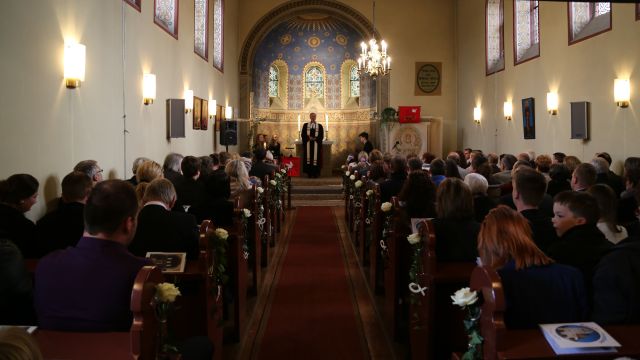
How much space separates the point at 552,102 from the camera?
1133 centimetres

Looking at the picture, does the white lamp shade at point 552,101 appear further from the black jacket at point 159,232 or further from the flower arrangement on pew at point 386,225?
the black jacket at point 159,232

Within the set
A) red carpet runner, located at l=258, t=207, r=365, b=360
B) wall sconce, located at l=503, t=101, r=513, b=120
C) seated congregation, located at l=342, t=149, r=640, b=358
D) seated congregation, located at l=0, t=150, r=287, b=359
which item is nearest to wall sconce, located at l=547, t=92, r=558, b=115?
wall sconce, located at l=503, t=101, r=513, b=120

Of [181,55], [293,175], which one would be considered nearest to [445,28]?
[293,175]

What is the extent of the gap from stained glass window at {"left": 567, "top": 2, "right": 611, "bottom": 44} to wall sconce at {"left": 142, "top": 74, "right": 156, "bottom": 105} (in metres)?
7.30

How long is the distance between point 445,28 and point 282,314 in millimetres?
14460

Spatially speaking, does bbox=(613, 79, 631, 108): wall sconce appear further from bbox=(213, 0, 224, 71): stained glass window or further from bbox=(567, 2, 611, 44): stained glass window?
bbox=(213, 0, 224, 71): stained glass window

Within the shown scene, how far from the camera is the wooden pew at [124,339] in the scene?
2.03 meters

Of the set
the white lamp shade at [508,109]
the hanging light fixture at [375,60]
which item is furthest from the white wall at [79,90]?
the white lamp shade at [508,109]

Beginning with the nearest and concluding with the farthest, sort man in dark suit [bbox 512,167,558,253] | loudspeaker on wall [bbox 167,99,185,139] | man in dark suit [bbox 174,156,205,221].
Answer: man in dark suit [bbox 512,167,558,253] → man in dark suit [bbox 174,156,205,221] → loudspeaker on wall [bbox 167,99,185,139]

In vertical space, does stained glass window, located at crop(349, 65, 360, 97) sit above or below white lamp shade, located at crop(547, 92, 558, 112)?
above

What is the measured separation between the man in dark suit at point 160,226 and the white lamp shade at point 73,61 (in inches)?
121

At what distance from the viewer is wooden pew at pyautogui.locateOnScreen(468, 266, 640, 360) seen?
6.96 feet

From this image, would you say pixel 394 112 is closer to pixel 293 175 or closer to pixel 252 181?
pixel 293 175

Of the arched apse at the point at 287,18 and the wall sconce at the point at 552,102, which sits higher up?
the arched apse at the point at 287,18
